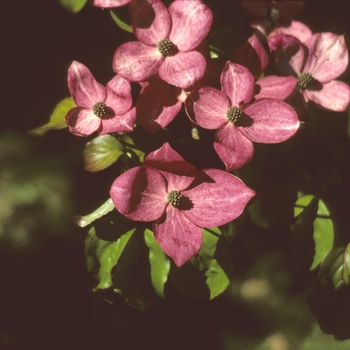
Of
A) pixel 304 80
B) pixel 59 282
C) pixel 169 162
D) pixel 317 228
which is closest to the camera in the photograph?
pixel 169 162

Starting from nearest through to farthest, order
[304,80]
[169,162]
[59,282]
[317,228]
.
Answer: [169,162] → [304,80] → [317,228] → [59,282]

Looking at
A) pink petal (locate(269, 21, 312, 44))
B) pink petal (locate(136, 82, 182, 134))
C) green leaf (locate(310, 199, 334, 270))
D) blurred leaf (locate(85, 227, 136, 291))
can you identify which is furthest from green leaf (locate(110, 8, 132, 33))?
green leaf (locate(310, 199, 334, 270))

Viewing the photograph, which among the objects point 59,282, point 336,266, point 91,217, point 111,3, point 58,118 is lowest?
point 59,282

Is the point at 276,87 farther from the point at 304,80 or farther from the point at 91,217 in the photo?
the point at 91,217

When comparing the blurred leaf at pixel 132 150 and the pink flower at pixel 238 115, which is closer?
the pink flower at pixel 238 115

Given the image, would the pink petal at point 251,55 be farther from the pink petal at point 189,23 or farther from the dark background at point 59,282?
the dark background at point 59,282

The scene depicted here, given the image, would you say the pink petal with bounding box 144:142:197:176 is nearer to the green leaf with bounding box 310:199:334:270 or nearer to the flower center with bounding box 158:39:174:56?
the flower center with bounding box 158:39:174:56

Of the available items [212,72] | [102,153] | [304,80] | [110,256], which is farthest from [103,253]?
[304,80]

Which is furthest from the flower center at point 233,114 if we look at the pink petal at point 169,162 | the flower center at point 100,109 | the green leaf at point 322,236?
the green leaf at point 322,236
